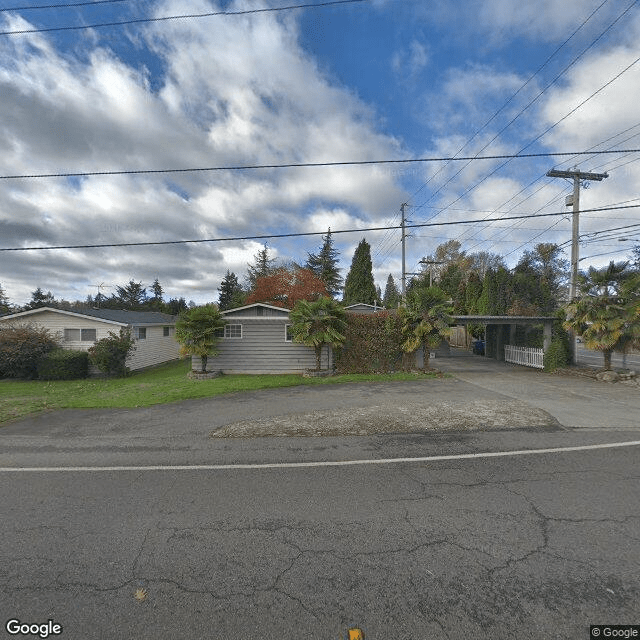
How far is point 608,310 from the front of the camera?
12.3 meters

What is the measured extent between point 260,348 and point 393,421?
360 inches

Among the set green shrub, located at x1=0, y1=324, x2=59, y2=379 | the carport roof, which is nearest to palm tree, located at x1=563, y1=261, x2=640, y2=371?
the carport roof

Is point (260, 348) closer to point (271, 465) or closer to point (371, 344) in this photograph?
point (371, 344)

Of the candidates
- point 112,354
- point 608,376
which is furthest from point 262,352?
point 608,376

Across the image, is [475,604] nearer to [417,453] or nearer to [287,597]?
[287,597]

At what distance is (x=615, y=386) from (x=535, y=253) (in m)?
31.8

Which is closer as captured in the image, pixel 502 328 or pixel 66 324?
pixel 66 324

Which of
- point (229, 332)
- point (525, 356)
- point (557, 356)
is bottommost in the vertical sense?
point (525, 356)

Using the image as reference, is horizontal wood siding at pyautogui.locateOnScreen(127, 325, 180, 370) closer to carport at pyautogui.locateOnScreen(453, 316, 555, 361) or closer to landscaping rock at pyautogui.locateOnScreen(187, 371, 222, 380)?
landscaping rock at pyautogui.locateOnScreen(187, 371, 222, 380)

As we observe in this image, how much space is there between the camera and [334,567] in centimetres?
262

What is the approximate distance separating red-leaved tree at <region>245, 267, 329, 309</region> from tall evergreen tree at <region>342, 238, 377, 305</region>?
9760mm

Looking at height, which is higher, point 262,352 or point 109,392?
point 262,352

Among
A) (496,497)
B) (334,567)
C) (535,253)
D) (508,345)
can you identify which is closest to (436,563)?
(334,567)

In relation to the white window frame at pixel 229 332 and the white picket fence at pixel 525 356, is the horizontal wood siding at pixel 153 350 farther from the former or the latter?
the white picket fence at pixel 525 356
